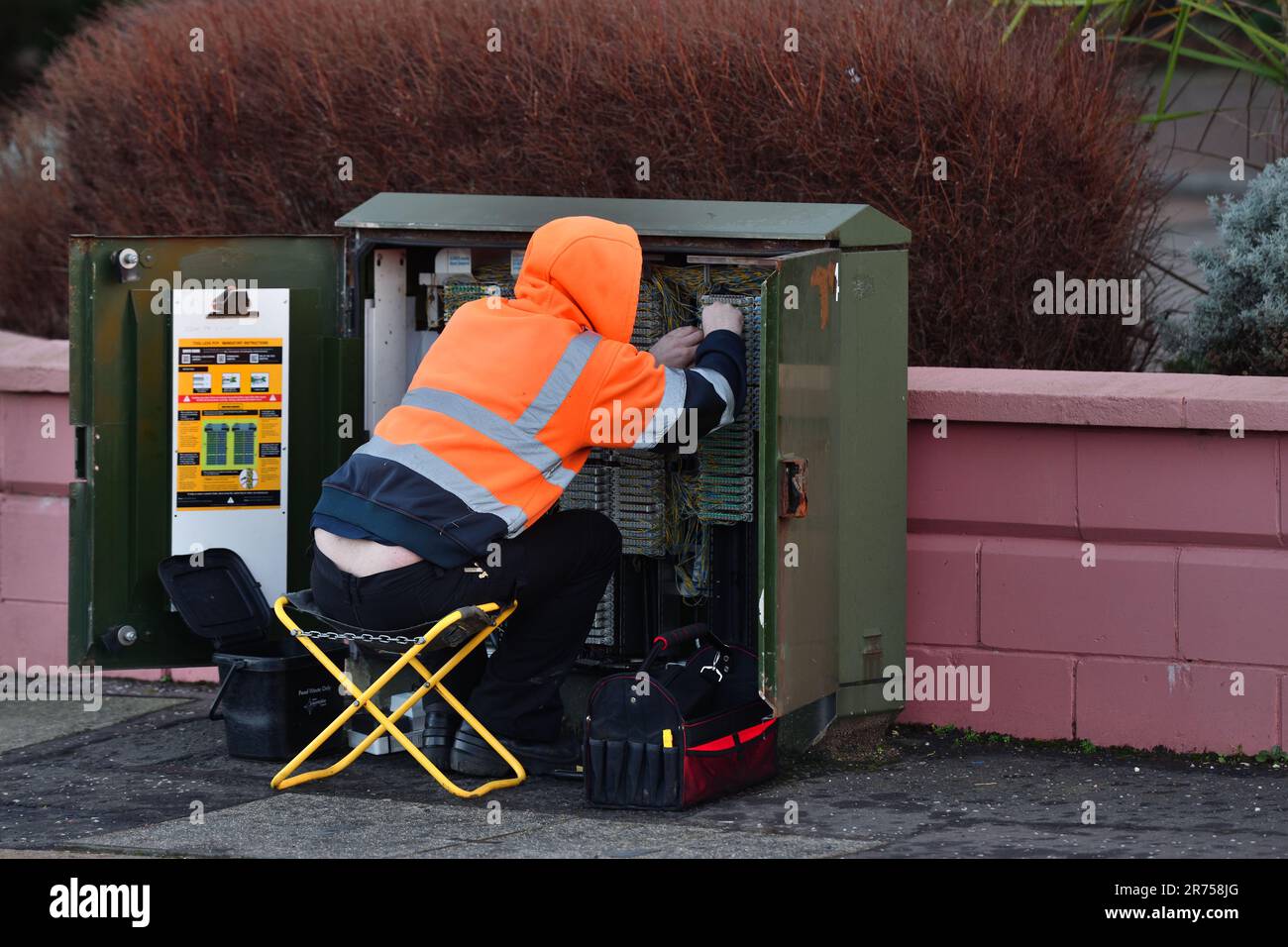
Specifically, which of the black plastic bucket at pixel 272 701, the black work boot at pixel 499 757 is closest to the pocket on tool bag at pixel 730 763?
the black work boot at pixel 499 757

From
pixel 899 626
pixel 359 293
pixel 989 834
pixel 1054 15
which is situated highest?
pixel 1054 15

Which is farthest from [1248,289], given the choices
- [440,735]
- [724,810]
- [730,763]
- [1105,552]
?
[440,735]

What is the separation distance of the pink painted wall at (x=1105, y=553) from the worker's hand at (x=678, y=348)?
0.90 metres

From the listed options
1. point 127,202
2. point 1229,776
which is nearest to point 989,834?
point 1229,776

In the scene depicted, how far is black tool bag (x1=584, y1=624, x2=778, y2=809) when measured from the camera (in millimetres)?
5402

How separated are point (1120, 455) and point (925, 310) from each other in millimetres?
1416

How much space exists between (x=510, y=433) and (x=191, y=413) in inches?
52.5

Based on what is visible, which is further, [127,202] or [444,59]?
[127,202]

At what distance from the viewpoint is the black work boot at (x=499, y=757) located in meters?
5.86

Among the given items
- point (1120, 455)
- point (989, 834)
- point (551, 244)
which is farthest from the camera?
point (1120, 455)

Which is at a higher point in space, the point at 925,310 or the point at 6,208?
the point at 6,208

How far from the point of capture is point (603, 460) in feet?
20.5

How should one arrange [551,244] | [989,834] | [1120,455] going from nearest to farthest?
1. [989,834]
2. [551,244]
3. [1120,455]

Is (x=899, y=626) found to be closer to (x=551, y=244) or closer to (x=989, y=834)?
(x=989, y=834)
